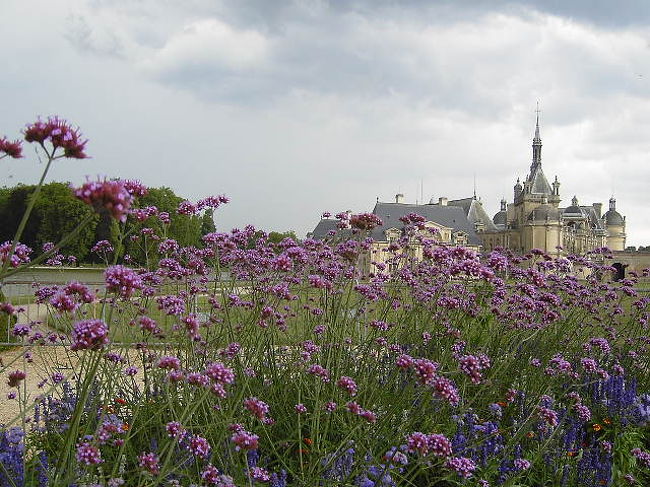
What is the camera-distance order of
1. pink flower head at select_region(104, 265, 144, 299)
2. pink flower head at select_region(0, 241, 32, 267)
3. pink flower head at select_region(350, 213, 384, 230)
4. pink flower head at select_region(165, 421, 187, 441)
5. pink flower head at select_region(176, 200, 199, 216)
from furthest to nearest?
1. pink flower head at select_region(176, 200, 199, 216)
2. pink flower head at select_region(350, 213, 384, 230)
3. pink flower head at select_region(0, 241, 32, 267)
4. pink flower head at select_region(165, 421, 187, 441)
5. pink flower head at select_region(104, 265, 144, 299)

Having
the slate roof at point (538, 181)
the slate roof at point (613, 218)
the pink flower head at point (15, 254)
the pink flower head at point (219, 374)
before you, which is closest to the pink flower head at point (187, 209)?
the pink flower head at point (15, 254)

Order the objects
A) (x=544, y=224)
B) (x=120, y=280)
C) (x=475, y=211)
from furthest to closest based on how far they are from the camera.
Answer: (x=475, y=211)
(x=544, y=224)
(x=120, y=280)

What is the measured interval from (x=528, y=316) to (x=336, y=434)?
211cm

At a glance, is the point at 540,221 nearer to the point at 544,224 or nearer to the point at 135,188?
the point at 544,224

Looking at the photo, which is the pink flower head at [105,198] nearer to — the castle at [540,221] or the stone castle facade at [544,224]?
the castle at [540,221]

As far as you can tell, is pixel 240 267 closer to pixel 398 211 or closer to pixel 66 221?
pixel 66 221

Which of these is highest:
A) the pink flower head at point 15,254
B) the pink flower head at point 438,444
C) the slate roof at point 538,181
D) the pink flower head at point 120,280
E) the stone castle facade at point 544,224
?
the slate roof at point 538,181

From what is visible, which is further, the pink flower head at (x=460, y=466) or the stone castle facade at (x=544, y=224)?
the stone castle facade at (x=544, y=224)

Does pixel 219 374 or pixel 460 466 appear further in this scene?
pixel 460 466

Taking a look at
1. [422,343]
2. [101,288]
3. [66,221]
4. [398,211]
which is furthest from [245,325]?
[398,211]

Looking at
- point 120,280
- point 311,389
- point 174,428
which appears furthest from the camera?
point 311,389

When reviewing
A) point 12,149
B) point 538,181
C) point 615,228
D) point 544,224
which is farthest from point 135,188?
point 615,228

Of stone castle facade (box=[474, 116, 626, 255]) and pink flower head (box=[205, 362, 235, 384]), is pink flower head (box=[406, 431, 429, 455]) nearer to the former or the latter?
pink flower head (box=[205, 362, 235, 384])

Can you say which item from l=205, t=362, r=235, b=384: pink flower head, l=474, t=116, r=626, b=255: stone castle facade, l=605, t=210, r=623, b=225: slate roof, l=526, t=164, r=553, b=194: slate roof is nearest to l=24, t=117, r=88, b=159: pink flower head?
l=205, t=362, r=235, b=384: pink flower head
